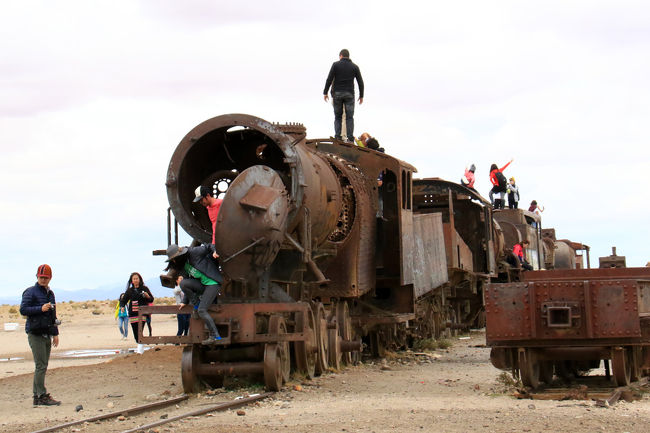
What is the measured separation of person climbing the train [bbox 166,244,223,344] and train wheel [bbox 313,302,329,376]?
1819mm

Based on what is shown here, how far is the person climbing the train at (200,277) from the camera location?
36.7 feet

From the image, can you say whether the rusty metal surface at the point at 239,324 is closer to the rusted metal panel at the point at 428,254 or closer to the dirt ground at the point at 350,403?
the dirt ground at the point at 350,403

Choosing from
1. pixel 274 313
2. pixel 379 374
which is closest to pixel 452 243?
pixel 379 374

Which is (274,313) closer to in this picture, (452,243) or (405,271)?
(405,271)

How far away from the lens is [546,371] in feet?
36.4

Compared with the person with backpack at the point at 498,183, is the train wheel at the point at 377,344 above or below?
below

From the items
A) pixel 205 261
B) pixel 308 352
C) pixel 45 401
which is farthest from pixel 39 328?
pixel 308 352

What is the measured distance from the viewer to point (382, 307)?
625 inches

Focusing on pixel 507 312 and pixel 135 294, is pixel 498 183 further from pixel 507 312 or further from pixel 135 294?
pixel 507 312

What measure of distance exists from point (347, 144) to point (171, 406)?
6.07 metres

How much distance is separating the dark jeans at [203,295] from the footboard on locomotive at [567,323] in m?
3.23

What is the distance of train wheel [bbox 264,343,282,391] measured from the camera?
1112 centimetres

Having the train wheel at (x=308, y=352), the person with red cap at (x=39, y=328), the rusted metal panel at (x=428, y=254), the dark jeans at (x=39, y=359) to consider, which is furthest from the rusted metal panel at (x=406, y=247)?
the dark jeans at (x=39, y=359)

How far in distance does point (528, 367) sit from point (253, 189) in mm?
3765
